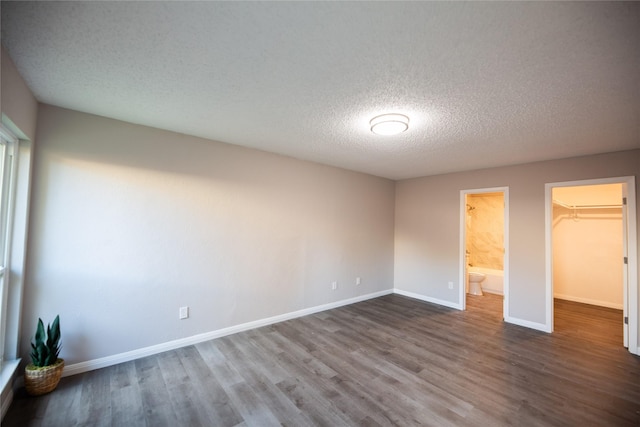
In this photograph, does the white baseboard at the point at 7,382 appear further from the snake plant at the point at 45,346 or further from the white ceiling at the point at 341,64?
the white ceiling at the point at 341,64

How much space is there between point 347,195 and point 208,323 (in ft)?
9.46

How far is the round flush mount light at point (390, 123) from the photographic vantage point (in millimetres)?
2182

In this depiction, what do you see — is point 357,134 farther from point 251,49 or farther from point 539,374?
point 539,374

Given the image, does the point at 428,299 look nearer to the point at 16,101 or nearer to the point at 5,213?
the point at 5,213

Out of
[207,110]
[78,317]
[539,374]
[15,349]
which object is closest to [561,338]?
→ [539,374]

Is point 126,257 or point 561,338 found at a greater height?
point 126,257

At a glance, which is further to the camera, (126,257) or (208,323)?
(208,323)

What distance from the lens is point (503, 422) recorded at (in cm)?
178

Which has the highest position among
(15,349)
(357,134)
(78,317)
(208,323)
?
(357,134)

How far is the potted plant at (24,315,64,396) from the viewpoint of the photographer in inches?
75.4

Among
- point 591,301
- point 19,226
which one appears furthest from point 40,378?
point 591,301

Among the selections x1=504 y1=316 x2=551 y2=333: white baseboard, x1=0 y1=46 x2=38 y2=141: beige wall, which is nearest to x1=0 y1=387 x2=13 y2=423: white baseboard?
x1=0 y1=46 x2=38 y2=141: beige wall

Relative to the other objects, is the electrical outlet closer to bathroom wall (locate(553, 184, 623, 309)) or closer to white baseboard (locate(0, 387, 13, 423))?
white baseboard (locate(0, 387, 13, 423))

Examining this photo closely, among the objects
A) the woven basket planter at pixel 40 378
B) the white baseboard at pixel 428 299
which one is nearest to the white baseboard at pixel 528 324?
the white baseboard at pixel 428 299
